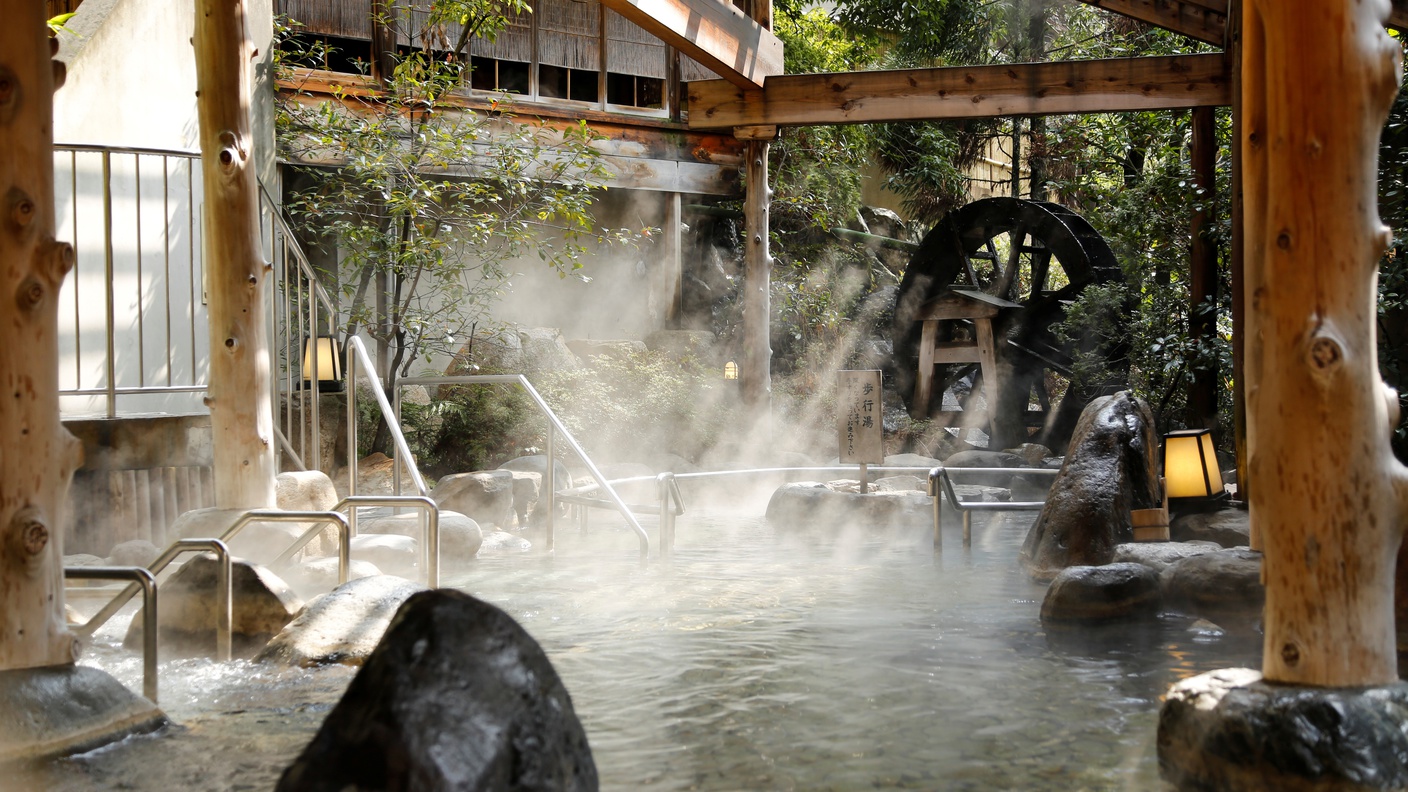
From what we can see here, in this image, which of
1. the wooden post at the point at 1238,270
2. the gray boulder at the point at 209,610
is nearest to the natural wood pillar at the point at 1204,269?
the wooden post at the point at 1238,270

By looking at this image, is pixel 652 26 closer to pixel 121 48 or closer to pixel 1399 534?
pixel 121 48

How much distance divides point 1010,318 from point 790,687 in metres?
12.6

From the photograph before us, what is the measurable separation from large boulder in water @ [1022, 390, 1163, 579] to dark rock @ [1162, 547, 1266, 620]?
3.36 ft

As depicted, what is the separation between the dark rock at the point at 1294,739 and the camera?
310 cm

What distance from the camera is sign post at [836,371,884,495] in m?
9.09

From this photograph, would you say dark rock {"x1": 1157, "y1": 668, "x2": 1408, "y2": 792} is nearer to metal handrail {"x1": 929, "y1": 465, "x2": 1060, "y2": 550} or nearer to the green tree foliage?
metal handrail {"x1": 929, "y1": 465, "x2": 1060, "y2": 550}

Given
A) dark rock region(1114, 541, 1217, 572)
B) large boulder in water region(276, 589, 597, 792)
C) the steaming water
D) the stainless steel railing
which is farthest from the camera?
the stainless steel railing

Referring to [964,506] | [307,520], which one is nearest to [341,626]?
[307,520]

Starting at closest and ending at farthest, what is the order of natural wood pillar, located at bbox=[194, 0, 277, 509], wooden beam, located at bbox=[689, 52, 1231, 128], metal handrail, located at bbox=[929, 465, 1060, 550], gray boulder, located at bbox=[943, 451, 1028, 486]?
natural wood pillar, located at bbox=[194, 0, 277, 509] → metal handrail, located at bbox=[929, 465, 1060, 550] → wooden beam, located at bbox=[689, 52, 1231, 128] → gray boulder, located at bbox=[943, 451, 1028, 486]

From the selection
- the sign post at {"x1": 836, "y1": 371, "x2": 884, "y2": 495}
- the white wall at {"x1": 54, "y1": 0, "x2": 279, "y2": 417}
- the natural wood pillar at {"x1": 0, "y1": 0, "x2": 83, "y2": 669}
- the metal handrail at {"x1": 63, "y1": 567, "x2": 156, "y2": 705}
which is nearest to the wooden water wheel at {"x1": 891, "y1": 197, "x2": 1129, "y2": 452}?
the sign post at {"x1": 836, "y1": 371, "x2": 884, "y2": 495}

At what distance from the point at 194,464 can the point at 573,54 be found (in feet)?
32.3

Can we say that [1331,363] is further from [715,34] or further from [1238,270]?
[715,34]

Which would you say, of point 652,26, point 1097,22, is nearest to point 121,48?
point 652,26

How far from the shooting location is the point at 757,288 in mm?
11266
